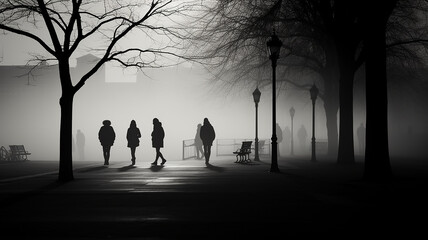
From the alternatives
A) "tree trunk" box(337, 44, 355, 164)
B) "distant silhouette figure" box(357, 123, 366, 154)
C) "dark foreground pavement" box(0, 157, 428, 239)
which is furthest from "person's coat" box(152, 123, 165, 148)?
"distant silhouette figure" box(357, 123, 366, 154)

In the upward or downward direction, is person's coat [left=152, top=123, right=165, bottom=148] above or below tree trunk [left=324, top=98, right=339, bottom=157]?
below

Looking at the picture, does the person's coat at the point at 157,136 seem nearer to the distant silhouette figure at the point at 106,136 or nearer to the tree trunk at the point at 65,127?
the distant silhouette figure at the point at 106,136

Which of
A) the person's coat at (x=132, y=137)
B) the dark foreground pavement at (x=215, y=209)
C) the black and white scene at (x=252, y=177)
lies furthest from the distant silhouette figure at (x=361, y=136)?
the dark foreground pavement at (x=215, y=209)

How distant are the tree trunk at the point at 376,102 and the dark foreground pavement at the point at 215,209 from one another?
1.87ft

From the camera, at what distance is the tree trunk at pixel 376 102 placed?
1297 cm

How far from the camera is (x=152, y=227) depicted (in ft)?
23.3

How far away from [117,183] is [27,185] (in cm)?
236

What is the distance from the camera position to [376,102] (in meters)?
13.0

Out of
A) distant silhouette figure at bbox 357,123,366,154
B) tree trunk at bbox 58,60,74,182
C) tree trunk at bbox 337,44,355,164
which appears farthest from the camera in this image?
distant silhouette figure at bbox 357,123,366,154

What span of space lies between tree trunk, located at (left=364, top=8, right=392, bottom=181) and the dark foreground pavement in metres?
0.57

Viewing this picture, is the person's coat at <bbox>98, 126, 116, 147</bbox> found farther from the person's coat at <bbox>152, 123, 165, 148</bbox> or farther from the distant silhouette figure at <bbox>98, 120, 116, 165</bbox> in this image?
the person's coat at <bbox>152, 123, 165, 148</bbox>

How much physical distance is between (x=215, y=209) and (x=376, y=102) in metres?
6.29

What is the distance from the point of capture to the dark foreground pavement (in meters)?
6.82

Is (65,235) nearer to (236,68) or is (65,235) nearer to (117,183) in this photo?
(117,183)
